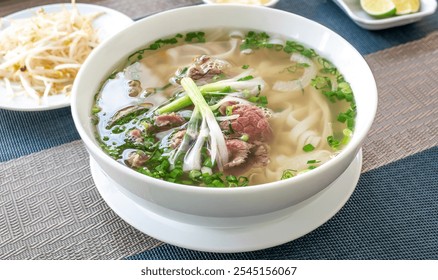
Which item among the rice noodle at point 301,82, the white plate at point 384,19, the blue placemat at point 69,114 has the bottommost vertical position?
the blue placemat at point 69,114

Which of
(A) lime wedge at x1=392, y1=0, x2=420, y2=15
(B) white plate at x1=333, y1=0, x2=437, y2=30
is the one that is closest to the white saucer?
(B) white plate at x1=333, y1=0, x2=437, y2=30

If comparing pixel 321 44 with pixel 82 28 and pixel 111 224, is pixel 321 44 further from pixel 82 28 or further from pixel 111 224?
pixel 82 28

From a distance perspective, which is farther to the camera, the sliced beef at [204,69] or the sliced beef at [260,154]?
the sliced beef at [204,69]

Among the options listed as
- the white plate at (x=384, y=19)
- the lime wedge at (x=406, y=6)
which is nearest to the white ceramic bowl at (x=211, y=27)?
the white plate at (x=384, y=19)

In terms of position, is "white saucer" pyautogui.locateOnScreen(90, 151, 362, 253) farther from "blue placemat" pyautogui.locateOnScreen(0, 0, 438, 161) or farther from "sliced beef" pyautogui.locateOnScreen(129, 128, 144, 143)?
"blue placemat" pyautogui.locateOnScreen(0, 0, 438, 161)

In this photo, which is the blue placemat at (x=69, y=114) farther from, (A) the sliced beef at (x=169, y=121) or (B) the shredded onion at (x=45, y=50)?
(A) the sliced beef at (x=169, y=121)

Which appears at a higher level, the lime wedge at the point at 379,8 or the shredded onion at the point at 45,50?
the lime wedge at the point at 379,8

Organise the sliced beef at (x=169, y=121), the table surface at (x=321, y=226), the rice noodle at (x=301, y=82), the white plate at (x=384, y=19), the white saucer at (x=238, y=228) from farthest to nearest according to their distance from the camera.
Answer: the white plate at (x=384, y=19) < the rice noodle at (x=301, y=82) < the sliced beef at (x=169, y=121) < the table surface at (x=321, y=226) < the white saucer at (x=238, y=228)

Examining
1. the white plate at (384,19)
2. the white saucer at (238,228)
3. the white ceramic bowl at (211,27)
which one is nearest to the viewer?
the white ceramic bowl at (211,27)
